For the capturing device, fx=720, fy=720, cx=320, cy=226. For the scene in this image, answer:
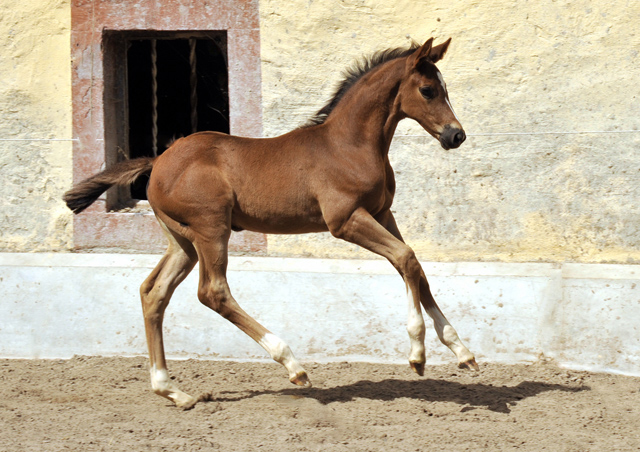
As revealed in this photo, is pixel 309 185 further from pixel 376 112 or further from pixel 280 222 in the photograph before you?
pixel 376 112

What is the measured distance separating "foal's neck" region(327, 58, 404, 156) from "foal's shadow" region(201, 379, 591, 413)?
155cm

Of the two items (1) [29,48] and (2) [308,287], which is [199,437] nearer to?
(2) [308,287]

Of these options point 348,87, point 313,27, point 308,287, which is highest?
point 313,27

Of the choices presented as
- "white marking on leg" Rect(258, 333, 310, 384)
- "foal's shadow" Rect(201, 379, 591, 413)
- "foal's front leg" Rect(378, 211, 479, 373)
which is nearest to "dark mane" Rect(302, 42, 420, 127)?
"foal's front leg" Rect(378, 211, 479, 373)

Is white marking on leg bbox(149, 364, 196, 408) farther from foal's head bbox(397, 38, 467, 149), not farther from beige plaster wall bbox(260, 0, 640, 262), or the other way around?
foal's head bbox(397, 38, 467, 149)

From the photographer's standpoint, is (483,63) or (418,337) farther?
(483,63)

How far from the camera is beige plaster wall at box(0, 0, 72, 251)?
19.2 feet

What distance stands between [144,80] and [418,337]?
13.3 ft

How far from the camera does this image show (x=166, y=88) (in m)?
6.95

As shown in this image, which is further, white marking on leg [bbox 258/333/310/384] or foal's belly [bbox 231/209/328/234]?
foal's belly [bbox 231/209/328/234]

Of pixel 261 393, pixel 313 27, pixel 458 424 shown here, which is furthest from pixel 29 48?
pixel 458 424

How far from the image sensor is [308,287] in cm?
549

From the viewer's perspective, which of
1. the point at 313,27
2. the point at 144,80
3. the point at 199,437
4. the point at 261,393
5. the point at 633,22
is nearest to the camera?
the point at 199,437

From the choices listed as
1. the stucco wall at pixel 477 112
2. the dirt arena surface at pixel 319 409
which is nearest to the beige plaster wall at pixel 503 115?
the stucco wall at pixel 477 112
